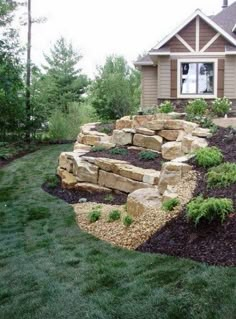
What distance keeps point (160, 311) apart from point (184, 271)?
2.15 feet

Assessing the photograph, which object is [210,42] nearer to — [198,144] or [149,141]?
[149,141]

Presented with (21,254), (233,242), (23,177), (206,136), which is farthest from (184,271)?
(23,177)

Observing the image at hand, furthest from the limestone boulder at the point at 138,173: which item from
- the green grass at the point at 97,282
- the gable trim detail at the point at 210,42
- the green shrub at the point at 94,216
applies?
the gable trim detail at the point at 210,42

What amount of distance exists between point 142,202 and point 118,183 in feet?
7.85

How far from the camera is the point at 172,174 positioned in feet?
19.6

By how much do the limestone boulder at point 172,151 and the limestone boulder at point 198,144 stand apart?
1.94 ft

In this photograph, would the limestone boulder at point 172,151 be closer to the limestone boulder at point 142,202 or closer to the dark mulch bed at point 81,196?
the dark mulch bed at point 81,196

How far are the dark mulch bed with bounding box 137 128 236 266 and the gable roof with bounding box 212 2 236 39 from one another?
11.1 meters

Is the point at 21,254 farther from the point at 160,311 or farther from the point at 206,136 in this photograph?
the point at 206,136

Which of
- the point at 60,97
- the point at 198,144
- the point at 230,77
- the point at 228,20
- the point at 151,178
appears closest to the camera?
the point at 151,178

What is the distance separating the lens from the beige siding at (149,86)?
14625 mm

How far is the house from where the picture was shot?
13352 mm

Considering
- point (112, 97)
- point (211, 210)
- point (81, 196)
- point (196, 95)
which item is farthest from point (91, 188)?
point (112, 97)

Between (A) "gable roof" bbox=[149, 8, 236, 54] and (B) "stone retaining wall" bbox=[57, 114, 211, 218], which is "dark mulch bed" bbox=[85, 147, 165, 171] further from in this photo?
(A) "gable roof" bbox=[149, 8, 236, 54]
